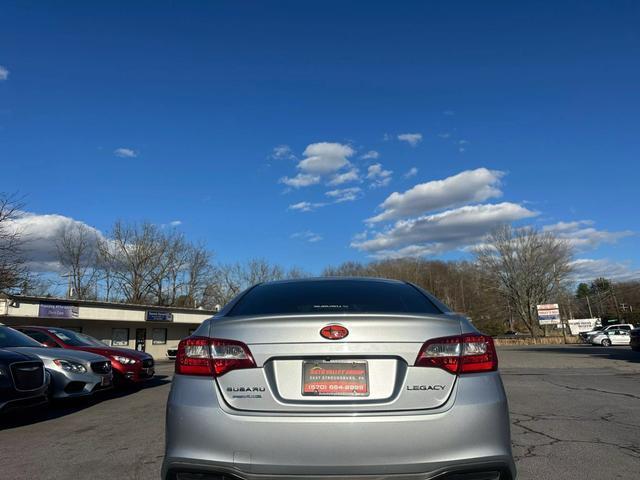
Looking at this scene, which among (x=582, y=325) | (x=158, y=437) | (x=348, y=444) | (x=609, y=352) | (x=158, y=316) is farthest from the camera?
(x=582, y=325)

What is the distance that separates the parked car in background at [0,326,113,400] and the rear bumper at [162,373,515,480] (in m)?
6.84

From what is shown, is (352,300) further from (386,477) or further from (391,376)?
(386,477)

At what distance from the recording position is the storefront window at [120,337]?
33406 millimetres

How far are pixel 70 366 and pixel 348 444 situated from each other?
771 cm

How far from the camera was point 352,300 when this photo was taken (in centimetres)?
346

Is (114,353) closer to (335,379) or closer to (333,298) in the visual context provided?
(333,298)

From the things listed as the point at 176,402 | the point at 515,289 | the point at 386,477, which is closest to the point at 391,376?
the point at 386,477

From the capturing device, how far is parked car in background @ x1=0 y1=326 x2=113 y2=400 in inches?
324

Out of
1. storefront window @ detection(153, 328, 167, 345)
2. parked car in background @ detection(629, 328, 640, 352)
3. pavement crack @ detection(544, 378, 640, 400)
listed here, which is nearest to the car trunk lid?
pavement crack @ detection(544, 378, 640, 400)

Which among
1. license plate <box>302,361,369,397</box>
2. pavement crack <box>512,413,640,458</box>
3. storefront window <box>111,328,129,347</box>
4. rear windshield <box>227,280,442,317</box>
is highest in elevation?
rear windshield <box>227,280,442,317</box>

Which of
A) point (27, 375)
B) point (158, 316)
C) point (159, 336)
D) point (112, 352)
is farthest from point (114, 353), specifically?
point (159, 336)

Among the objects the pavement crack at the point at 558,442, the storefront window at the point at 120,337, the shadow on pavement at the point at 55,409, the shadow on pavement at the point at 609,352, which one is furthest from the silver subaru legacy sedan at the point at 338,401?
the storefront window at the point at 120,337

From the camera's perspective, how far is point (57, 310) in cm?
2805

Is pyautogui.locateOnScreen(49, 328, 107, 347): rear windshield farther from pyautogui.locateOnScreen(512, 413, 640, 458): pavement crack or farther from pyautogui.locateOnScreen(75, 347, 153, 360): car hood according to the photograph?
pyautogui.locateOnScreen(512, 413, 640, 458): pavement crack
